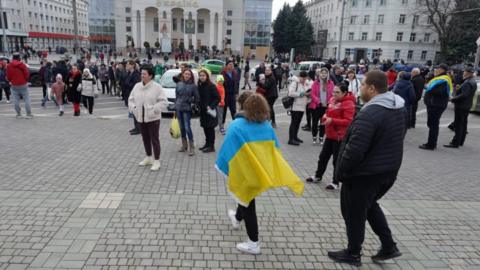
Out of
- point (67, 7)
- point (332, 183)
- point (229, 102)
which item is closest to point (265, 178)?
point (332, 183)

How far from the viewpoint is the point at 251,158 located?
3.50 meters

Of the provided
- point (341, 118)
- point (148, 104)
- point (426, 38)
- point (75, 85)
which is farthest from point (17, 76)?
point (426, 38)

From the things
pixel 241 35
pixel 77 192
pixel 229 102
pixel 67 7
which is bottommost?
pixel 77 192

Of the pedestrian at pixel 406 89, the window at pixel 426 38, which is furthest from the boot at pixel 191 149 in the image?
the window at pixel 426 38

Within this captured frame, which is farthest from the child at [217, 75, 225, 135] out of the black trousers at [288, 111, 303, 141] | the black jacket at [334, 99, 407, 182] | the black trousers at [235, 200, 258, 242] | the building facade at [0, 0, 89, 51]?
the building facade at [0, 0, 89, 51]

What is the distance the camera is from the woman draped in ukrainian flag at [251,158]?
138 inches

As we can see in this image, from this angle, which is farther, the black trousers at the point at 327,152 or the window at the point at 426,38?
the window at the point at 426,38

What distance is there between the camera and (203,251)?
381 centimetres

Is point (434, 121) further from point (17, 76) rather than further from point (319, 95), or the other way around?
point (17, 76)

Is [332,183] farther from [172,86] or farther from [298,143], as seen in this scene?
[172,86]

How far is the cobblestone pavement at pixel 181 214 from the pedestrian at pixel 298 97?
0.91m

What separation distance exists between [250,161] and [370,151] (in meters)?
1.13

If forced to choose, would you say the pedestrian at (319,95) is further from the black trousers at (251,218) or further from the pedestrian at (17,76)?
the pedestrian at (17,76)

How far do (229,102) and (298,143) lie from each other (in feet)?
8.91
